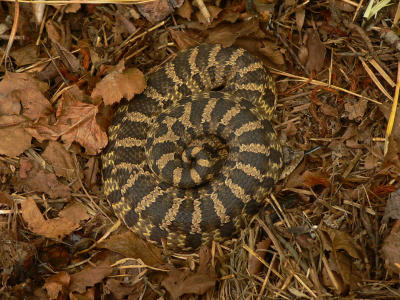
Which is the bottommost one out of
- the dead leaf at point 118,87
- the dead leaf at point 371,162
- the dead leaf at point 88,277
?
the dead leaf at point 88,277

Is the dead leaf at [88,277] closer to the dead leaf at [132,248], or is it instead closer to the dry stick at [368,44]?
the dead leaf at [132,248]

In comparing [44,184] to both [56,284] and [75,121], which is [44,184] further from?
[56,284]

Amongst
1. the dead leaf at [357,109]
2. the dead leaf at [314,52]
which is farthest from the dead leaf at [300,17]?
the dead leaf at [357,109]

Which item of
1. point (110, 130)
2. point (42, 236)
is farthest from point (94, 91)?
point (42, 236)

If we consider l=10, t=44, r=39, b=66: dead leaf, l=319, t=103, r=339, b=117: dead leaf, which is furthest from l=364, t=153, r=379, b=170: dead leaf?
l=10, t=44, r=39, b=66: dead leaf

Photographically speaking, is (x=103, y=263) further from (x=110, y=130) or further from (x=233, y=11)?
(x=233, y=11)
